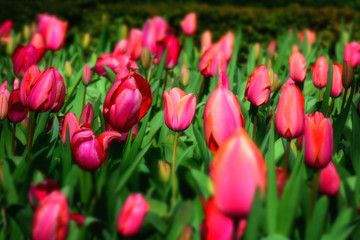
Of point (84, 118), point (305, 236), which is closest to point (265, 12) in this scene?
point (84, 118)

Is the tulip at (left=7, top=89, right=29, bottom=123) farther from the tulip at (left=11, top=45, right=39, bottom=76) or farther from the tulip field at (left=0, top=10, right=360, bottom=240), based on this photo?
the tulip at (left=11, top=45, right=39, bottom=76)

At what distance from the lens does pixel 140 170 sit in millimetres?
1207

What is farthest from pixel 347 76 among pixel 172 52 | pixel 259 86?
pixel 172 52

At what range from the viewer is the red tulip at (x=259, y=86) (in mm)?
1355

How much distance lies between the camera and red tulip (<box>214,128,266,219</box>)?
2.25ft

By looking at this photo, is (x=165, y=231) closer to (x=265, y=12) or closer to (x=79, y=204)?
(x=79, y=204)

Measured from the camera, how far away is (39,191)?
900 millimetres

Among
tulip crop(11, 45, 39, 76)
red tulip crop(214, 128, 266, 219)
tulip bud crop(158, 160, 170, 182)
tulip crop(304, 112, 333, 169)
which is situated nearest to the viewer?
red tulip crop(214, 128, 266, 219)

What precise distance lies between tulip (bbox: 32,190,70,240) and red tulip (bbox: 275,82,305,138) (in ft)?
1.68

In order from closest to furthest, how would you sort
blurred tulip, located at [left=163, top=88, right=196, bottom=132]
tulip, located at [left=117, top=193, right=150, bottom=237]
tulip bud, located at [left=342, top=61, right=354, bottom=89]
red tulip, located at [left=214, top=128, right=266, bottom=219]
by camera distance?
red tulip, located at [left=214, top=128, right=266, bottom=219]
tulip, located at [left=117, top=193, right=150, bottom=237]
blurred tulip, located at [left=163, top=88, right=196, bottom=132]
tulip bud, located at [left=342, top=61, right=354, bottom=89]

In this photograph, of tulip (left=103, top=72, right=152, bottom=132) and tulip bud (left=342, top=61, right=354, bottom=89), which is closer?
tulip (left=103, top=72, right=152, bottom=132)

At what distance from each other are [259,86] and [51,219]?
79 centimetres

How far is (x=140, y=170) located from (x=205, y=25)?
4.10m

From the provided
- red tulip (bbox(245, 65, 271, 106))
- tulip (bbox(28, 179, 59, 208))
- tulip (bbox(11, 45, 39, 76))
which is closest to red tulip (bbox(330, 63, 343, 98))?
red tulip (bbox(245, 65, 271, 106))
